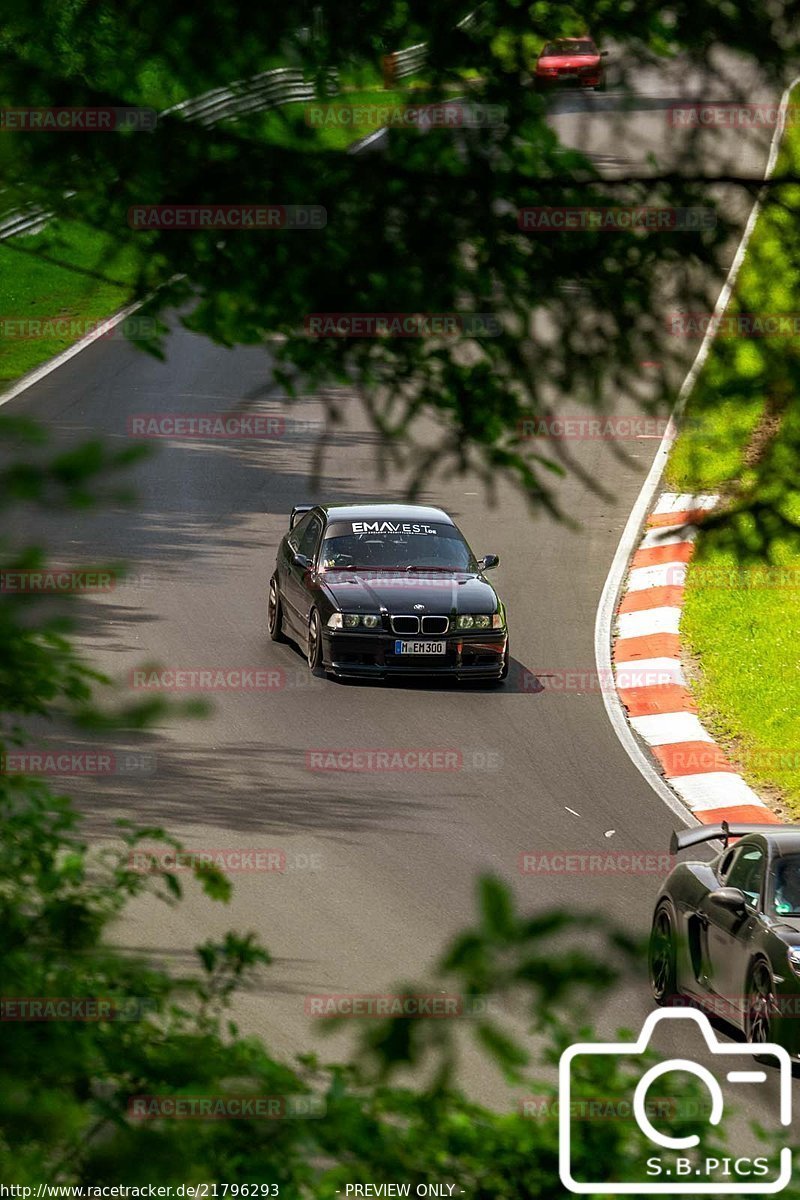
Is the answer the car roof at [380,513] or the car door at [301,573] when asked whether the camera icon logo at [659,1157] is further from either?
the car roof at [380,513]

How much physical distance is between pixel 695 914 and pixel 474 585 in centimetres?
794

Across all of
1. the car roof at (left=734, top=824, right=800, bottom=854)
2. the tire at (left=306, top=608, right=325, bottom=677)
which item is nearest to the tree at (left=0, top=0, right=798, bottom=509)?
the car roof at (left=734, top=824, right=800, bottom=854)

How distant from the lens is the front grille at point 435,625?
56.2ft

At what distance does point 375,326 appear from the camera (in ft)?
13.6

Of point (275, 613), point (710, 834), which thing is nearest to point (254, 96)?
point (710, 834)

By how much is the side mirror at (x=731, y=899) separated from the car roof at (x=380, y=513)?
9.26 metres

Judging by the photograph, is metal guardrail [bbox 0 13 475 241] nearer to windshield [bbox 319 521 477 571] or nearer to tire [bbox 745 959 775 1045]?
tire [bbox 745 959 775 1045]

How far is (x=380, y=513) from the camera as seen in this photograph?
60.6 feet

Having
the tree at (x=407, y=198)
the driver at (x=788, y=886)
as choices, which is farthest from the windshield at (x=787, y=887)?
the tree at (x=407, y=198)

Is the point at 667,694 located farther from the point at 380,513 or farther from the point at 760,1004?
the point at 760,1004

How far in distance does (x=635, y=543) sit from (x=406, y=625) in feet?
21.0

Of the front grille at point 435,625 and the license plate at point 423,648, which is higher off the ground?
the front grille at point 435,625

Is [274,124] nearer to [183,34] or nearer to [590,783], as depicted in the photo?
[183,34]

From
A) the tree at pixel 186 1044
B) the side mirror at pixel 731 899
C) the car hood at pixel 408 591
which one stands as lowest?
the car hood at pixel 408 591
